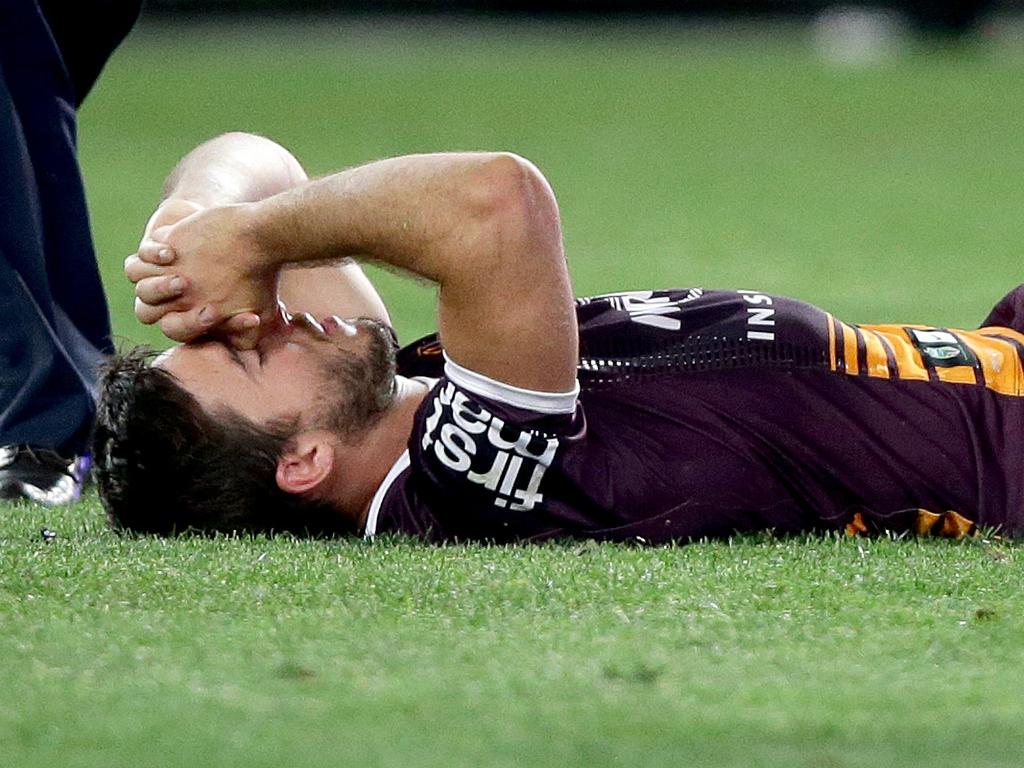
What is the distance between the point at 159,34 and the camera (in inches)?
778

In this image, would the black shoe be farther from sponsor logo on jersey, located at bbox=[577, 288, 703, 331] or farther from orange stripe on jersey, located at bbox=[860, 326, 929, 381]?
orange stripe on jersey, located at bbox=[860, 326, 929, 381]

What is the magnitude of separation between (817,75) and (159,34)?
23.8 ft

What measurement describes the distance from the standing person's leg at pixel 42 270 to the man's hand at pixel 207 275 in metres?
0.71

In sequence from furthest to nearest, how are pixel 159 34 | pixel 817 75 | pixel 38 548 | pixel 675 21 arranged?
1. pixel 675 21
2. pixel 159 34
3. pixel 817 75
4. pixel 38 548

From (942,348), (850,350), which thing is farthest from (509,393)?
(942,348)

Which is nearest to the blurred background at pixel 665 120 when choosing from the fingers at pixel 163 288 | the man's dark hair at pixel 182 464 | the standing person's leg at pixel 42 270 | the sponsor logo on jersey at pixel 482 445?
the standing person's leg at pixel 42 270

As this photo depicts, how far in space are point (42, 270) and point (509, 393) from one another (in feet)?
4.27

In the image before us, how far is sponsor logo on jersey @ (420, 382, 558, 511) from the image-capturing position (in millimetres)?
2619

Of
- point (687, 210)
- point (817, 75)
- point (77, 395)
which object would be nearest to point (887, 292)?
point (687, 210)

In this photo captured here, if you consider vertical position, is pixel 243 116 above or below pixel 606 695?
below

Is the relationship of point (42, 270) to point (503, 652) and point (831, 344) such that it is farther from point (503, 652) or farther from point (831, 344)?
point (503, 652)

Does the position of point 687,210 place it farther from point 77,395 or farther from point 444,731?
point 444,731

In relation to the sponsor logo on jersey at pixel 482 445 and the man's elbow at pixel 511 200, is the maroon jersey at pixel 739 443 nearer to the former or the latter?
the sponsor logo on jersey at pixel 482 445

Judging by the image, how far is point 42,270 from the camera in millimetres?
3592
